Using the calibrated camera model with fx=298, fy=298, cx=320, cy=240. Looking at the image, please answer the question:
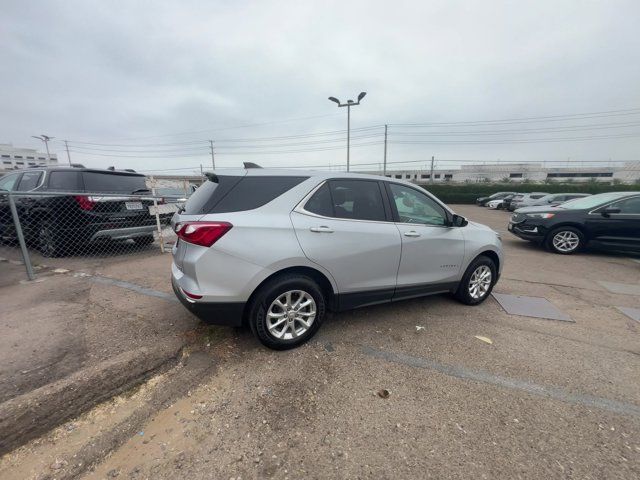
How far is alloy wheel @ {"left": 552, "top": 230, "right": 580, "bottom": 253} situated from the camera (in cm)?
717

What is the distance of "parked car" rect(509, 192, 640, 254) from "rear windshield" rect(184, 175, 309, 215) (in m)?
7.39

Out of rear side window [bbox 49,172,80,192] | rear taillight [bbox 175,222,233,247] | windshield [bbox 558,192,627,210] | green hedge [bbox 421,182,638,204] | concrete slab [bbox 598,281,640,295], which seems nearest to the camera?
rear taillight [bbox 175,222,233,247]

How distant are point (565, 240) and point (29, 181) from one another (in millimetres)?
11783

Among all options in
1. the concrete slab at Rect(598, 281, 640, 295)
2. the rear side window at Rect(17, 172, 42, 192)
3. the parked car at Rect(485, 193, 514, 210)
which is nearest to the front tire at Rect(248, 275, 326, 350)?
the concrete slab at Rect(598, 281, 640, 295)

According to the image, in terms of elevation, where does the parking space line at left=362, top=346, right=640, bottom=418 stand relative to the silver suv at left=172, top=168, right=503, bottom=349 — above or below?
below

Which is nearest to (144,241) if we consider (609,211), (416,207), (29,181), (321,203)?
(29,181)

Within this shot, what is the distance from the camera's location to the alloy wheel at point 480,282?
3.94 m

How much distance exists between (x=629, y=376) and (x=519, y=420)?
140 centimetres

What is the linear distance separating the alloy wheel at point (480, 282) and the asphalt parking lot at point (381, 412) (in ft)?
2.10

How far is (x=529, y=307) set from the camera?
405 cm

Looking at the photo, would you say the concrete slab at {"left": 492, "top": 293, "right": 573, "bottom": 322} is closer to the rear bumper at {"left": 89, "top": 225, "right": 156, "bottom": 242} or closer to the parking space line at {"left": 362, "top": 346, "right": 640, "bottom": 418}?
the parking space line at {"left": 362, "top": 346, "right": 640, "bottom": 418}

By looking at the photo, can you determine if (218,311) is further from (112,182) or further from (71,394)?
(112,182)

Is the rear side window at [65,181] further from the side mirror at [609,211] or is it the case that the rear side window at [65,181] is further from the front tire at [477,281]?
the side mirror at [609,211]

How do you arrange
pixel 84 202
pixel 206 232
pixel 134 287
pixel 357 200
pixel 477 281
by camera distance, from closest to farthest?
pixel 206 232
pixel 357 200
pixel 477 281
pixel 134 287
pixel 84 202
